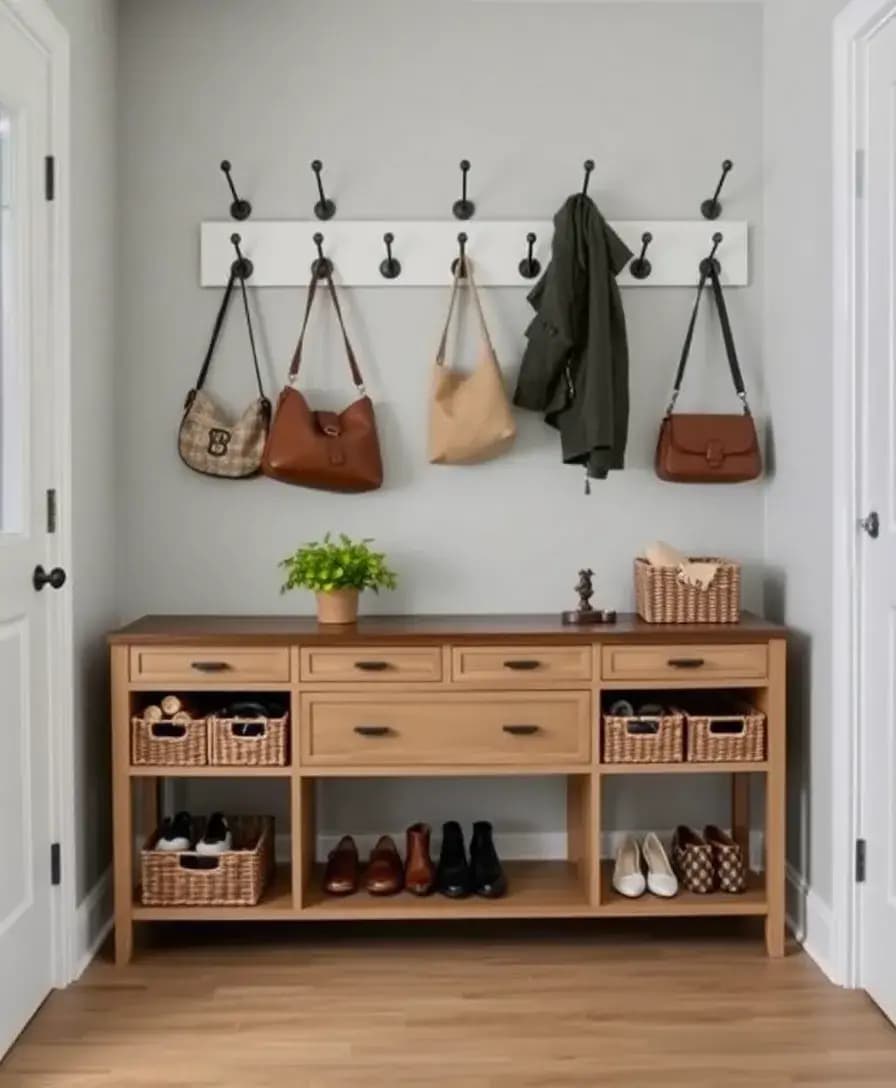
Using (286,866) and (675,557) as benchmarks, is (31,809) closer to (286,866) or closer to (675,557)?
(286,866)

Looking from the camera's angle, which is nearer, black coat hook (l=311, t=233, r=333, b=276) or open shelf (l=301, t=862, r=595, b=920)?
open shelf (l=301, t=862, r=595, b=920)

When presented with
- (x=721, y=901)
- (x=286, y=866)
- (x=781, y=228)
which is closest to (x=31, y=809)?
(x=286, y=866)

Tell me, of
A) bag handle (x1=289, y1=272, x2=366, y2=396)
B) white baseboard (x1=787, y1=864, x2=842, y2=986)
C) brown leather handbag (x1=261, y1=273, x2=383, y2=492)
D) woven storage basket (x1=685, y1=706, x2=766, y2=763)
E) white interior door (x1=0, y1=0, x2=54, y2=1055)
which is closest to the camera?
white interior door (x1=0, y1=0, x2=54, y2=1055)

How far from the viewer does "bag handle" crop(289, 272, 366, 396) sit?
3.12 metres

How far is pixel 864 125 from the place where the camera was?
255 centimetres

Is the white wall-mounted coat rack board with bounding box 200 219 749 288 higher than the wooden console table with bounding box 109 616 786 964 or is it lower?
higher

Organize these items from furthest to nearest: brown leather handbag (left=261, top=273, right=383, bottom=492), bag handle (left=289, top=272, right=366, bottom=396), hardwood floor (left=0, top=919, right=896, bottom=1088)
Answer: bag handle (left=289, top=272, right=366, bottom=396) → brown leather handbag (left=261, top=273, right=383, bottom=492) → hardwood floor (left=0, top=919, right=896, bottom=1088)

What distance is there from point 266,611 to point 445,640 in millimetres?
687

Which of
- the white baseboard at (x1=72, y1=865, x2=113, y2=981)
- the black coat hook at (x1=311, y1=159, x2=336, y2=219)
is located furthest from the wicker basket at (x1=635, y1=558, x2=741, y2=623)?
the white baseboard at (x1=72, y1=865, x2=113, y2=981)

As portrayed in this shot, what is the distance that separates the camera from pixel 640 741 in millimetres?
2783

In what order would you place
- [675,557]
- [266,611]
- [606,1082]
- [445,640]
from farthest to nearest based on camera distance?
1. [266,611]
2. [675,557]
3. [445,640]
4. [606,1082]

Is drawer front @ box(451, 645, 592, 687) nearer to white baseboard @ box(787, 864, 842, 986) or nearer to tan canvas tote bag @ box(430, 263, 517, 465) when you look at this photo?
tan canvas tote bag @ box(430, 263, 517, 465)

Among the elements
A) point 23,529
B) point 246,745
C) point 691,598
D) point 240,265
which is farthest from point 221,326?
point 691,598

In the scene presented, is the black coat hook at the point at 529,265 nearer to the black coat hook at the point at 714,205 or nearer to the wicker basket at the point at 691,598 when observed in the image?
the black coat hook at the point at 714,205
